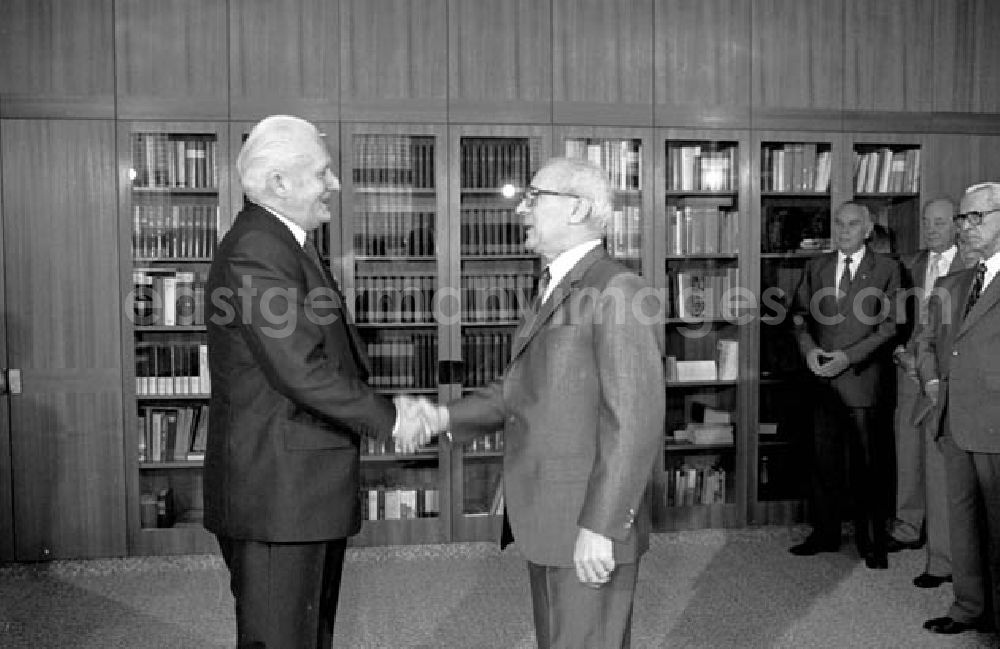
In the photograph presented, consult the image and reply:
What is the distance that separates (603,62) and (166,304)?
2.93 m

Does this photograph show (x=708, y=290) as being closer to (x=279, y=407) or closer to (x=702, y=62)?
(x=702, y=62)

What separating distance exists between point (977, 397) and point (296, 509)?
278 centimetres

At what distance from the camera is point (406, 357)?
5.59m

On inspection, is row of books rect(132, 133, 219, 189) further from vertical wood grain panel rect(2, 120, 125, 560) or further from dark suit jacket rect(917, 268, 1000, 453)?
dark suit jacket rect(917, 268, 1000, 453)

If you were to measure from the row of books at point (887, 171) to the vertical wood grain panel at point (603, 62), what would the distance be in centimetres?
143

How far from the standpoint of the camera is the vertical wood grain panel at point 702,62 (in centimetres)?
571

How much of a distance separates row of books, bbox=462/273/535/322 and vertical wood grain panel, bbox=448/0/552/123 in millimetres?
934

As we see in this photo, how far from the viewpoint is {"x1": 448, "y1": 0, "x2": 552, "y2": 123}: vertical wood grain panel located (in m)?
5.52

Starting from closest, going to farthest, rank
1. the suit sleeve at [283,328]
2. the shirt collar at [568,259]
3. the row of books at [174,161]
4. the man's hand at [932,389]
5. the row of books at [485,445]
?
the suit sleeve at [283,328], the shirt collar at [568,259], the man's hand at [932,389], the row of books at [174,161], the row of books at [485,445]

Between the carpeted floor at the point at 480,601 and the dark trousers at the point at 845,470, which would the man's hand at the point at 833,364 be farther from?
the carpeted floor at the point at 480,601

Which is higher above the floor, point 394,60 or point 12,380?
point 394,60

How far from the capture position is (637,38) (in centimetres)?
568

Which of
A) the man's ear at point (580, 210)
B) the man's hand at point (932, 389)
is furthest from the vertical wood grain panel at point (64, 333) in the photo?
the man's hand at point (932, 389)

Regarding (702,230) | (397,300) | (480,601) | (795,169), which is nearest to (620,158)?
(702,230)
